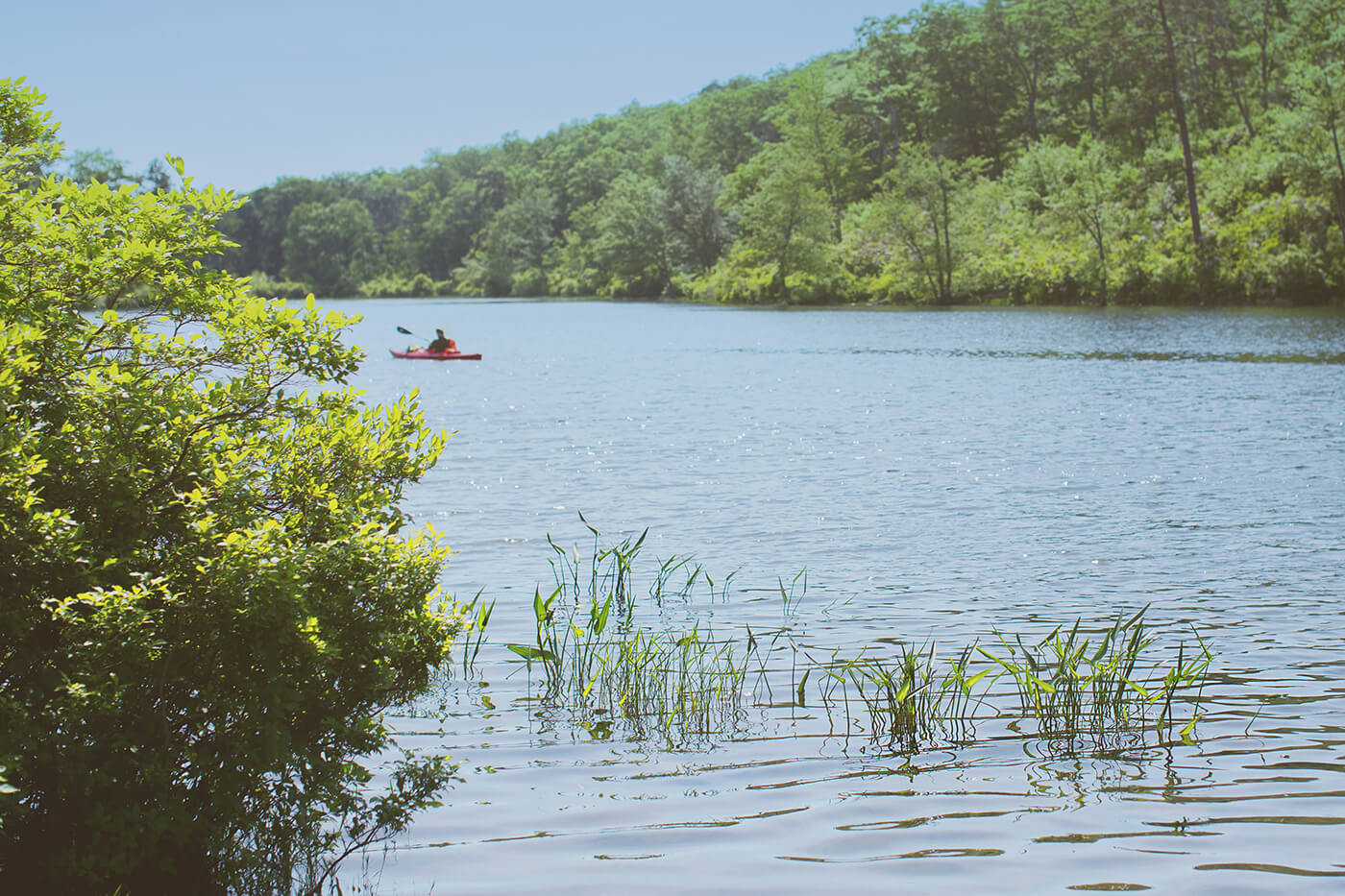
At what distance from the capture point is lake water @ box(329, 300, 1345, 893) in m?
5.37

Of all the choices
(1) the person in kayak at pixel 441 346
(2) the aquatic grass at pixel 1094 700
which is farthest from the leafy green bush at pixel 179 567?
(1) the person in kayak at pixel 441 346

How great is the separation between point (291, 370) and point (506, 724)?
317 centimetres

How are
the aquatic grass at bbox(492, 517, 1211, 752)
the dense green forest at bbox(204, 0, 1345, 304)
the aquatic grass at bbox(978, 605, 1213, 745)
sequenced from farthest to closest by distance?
the dense green forest at bbox(204, 0, 1345, 304) < the aquatic grass at bbox(492, 517, 1211, 752) < the aquatic grass at bbox(978, 605, 1213, 745)

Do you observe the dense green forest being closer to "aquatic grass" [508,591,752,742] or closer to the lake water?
the lake water

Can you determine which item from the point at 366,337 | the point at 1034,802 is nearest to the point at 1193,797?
the point at 1034,802

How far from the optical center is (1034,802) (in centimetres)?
586

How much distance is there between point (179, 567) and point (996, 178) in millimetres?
99191

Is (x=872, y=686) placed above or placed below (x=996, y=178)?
below

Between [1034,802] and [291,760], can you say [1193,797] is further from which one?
[291,760]

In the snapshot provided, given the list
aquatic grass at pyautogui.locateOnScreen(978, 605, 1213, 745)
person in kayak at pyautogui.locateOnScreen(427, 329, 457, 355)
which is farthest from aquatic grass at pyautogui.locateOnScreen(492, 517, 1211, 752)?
person in kayak at pyautogui.locateOnScreen(427, 329, 457, 355)

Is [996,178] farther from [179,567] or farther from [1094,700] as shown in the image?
[179,567]

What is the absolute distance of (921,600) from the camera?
10.5 meters

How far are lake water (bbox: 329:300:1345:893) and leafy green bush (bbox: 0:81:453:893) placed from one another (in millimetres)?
928

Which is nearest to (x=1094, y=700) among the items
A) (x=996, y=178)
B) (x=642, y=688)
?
(x=642, y=688)
